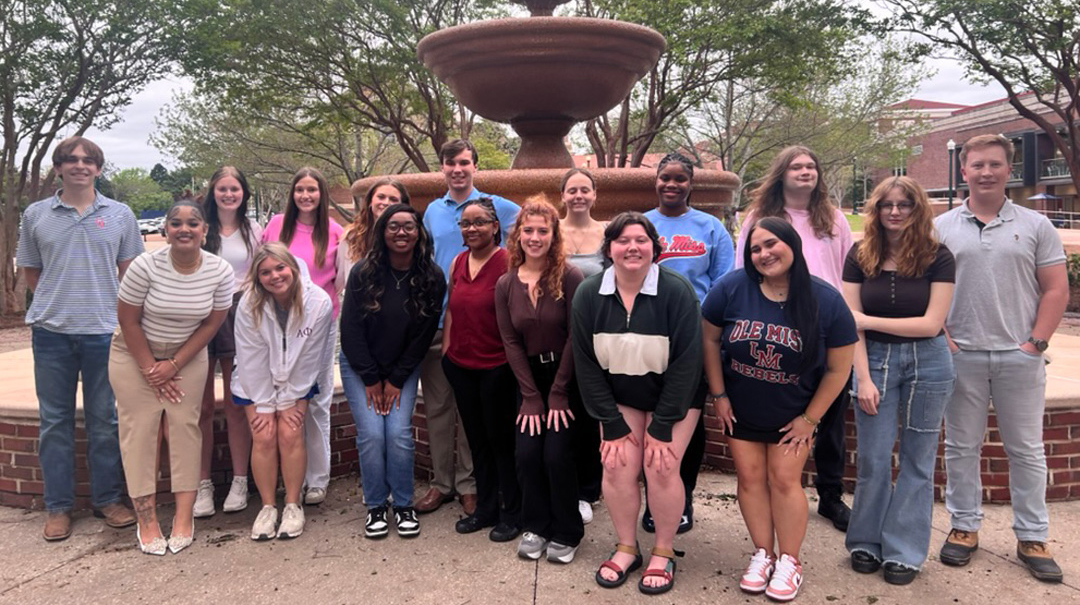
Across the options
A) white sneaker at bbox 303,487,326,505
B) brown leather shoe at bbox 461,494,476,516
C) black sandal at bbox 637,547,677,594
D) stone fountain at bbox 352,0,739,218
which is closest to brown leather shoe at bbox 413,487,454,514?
brown leather shoe at bbox 461,494,476,516

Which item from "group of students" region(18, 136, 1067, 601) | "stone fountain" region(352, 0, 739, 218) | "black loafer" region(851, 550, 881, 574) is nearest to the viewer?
"group of students" region(18, 136, 1067, 601)

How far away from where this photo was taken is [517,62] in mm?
6332

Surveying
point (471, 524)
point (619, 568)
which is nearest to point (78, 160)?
point (471, 524)

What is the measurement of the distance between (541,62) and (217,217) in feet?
10.3

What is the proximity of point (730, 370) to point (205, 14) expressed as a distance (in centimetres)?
1505

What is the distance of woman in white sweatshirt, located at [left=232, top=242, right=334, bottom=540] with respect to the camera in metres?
3.78

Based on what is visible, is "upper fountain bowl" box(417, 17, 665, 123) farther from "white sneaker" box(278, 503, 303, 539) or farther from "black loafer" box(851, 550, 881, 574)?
"black loafer" box(851, 550, 881, 574)

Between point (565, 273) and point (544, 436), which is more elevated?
point (565, 273)

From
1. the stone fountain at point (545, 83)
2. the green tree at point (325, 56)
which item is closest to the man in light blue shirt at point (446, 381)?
the stone fountain at point (545, 83)

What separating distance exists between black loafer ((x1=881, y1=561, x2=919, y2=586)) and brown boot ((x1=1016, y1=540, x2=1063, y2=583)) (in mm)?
510

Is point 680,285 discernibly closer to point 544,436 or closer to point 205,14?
point 544,436

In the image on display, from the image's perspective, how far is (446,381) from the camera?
4113mm

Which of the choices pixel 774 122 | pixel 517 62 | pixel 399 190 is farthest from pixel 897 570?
pixel 774 122

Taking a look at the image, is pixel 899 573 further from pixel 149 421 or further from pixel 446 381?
pixel 149 421
